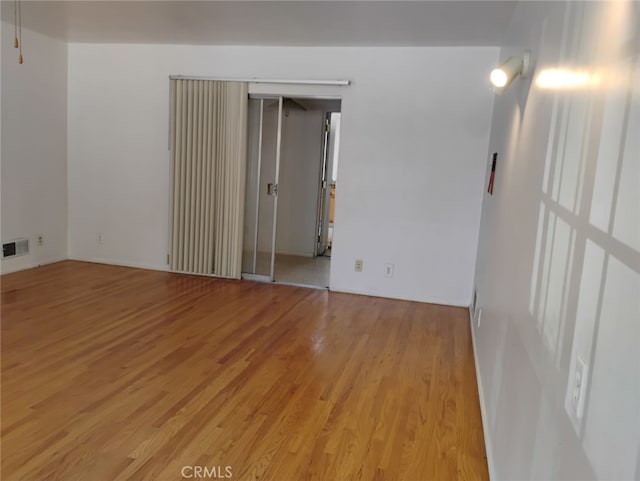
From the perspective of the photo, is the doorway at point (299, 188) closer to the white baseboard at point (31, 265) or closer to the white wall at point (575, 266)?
the white baseboard at point (31, 265)

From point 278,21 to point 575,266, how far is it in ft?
11.8

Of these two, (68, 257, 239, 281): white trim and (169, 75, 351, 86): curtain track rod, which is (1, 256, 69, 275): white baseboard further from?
(169, 75, 351, 86): curtain track rod

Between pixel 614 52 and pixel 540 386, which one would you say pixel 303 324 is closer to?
pixel 540 386

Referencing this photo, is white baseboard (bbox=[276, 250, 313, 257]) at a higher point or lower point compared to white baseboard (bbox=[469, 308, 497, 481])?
higher

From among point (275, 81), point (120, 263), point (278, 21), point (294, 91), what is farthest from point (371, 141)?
point (120, 263)

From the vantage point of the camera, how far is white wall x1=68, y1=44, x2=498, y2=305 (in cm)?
455

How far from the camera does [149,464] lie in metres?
2.00

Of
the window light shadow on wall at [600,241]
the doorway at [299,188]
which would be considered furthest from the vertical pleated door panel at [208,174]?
the window light shadow on wall at [600,241]

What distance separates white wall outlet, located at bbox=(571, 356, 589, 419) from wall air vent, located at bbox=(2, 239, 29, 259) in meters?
5.43

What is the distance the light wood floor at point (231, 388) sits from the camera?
2.06 m

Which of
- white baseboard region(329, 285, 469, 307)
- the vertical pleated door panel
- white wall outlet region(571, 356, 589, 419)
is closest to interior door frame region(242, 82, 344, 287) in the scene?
the vertical pleated door panel

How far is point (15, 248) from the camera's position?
4.97m

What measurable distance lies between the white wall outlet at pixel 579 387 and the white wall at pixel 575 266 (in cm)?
1

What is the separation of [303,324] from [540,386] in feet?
8.85
